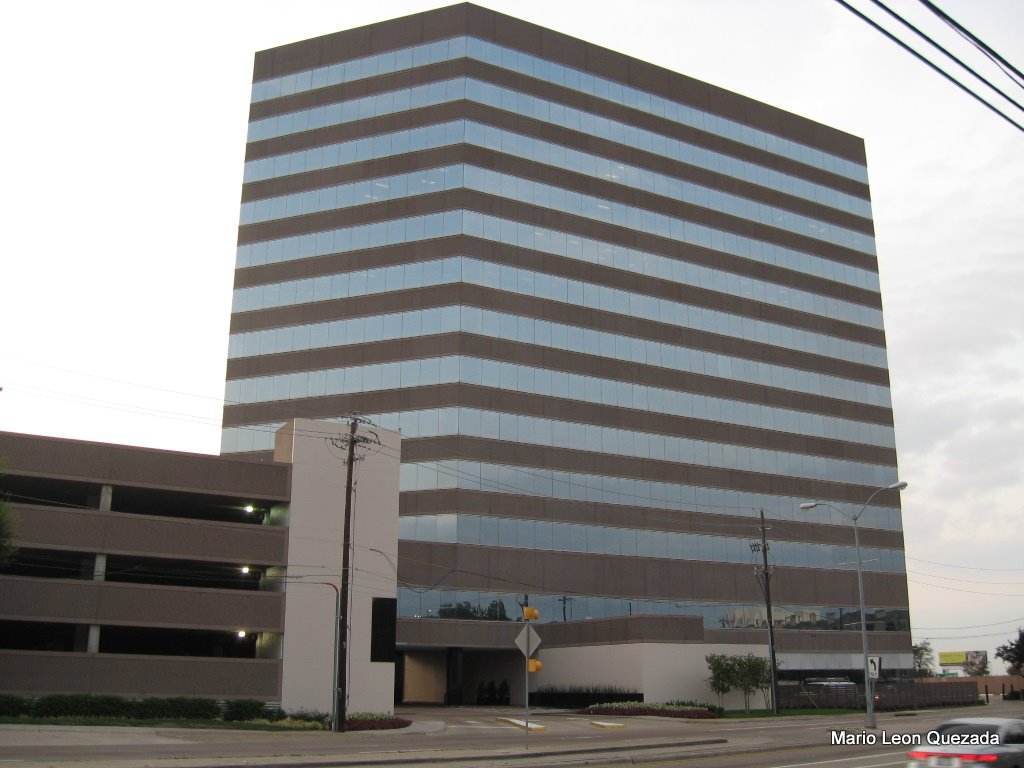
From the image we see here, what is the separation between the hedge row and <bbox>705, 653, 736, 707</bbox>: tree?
2366cm

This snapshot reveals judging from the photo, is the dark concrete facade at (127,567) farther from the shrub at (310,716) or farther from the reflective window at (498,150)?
the reflective window at (498,150)

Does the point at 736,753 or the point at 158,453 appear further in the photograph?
the point at 158,453

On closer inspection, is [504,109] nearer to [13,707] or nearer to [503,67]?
[503,67]

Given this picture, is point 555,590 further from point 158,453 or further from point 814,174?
point 814,174

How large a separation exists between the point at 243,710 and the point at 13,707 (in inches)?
339

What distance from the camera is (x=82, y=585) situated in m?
42.8

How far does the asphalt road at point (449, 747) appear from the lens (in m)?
24.0

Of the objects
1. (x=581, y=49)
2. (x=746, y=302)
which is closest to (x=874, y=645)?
(x=746, y=302)

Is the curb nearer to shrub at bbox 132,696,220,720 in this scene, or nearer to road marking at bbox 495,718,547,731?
road marking at bbox 495,718,547,731

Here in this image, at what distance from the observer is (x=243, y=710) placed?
4103 cm

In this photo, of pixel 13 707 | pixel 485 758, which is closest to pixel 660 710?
pixel 485 758

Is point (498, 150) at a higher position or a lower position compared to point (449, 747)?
higher

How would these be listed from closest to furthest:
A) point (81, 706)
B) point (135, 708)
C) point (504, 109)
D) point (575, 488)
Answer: point (81, 706), point (135, 708), point (575, 488), point (504, 109)

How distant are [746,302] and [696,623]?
112 ft
